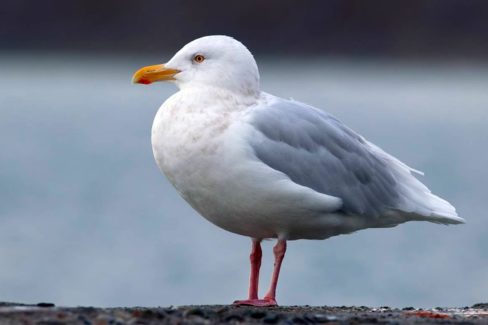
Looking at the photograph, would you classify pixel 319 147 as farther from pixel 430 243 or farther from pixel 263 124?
pixel 430 243

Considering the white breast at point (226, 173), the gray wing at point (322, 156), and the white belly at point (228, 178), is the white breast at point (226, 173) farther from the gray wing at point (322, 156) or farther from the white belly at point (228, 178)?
the gray wing at point (322, 156)

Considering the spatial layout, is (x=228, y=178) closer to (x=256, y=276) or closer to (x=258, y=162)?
(x=258, y=162)

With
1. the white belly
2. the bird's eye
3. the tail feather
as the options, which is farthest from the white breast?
the tail feather

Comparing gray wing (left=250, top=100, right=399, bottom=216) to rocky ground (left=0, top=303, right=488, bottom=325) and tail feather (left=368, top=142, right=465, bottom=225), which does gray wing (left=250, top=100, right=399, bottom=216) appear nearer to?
tail feather (left=368, top=142, right=465, bottom=225)

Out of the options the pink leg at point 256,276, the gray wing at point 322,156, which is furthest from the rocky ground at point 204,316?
the gray wing at point 322,156

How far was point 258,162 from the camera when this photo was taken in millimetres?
7023

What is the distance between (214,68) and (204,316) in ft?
6.35

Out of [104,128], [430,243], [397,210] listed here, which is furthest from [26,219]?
[397,210]

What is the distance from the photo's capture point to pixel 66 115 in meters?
31.0

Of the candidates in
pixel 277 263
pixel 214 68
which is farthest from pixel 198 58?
pixel 277 263

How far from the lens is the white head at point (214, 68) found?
24.2ft

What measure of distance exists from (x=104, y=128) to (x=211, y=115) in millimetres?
21161

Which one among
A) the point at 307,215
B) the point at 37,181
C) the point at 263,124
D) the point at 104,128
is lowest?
the point at 307,215

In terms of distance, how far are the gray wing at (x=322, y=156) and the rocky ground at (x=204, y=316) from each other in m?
0.81
